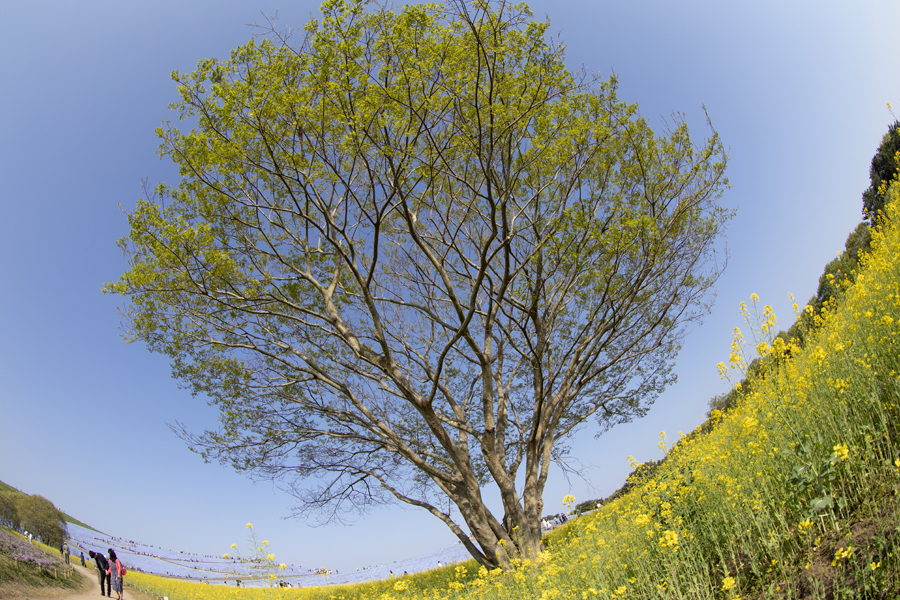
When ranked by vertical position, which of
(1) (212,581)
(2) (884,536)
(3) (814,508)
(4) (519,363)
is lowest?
(1) (212,581)

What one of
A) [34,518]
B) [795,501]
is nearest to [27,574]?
[795,501]

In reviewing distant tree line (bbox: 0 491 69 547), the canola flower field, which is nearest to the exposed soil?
the canola flower field

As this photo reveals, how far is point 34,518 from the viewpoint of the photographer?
29.6 metres

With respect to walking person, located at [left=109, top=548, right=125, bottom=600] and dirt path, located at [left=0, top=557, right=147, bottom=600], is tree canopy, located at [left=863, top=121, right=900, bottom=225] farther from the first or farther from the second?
dirt path, located at [left=0, top=557, right=147, bottom=600]

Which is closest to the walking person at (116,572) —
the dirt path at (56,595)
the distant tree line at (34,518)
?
the dirt path at (56,595)

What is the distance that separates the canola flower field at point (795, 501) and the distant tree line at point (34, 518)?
39650 millimetres

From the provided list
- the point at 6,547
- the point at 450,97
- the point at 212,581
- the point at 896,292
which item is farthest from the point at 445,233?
the point at 212,581

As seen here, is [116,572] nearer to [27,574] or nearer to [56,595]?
[56,595]

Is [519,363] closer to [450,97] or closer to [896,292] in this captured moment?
[450,97]

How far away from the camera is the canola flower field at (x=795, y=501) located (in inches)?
97.0

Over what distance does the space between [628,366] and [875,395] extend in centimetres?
947

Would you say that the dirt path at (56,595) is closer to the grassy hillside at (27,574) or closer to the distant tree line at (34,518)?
the grassy hillside at (27,574)

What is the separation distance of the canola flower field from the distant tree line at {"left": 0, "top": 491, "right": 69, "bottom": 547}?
39.6m

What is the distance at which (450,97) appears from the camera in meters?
6.76
